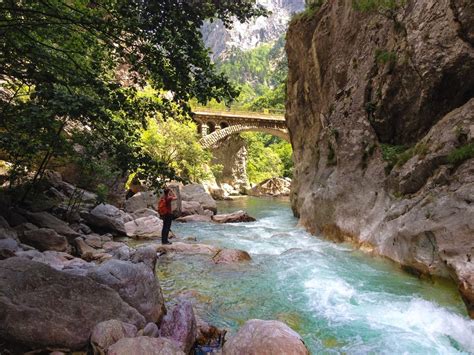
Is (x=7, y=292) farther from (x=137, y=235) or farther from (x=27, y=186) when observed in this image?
(x=137, y=235)

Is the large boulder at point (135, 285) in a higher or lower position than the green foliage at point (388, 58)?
lower

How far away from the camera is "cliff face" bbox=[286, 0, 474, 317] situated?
728 centimetres

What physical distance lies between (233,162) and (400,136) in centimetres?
3678

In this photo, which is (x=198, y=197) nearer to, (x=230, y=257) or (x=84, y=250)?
(x=230, y=257)

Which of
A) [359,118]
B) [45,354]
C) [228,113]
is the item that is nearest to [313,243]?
[359,118]

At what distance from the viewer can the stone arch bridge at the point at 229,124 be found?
38.8 m

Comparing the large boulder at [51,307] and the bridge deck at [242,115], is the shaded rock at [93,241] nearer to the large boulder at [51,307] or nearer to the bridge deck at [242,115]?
the large boulder at [51,307]

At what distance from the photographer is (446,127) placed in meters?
8.84

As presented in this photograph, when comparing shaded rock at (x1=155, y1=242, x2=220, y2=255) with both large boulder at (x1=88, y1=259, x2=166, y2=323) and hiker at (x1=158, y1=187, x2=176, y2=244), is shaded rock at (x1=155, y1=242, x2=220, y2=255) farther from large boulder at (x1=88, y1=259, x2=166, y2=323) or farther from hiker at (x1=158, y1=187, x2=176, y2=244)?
large boulder at (x1=88, y1=259, x2=166, y2=323)

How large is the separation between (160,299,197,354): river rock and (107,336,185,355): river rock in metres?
0.42

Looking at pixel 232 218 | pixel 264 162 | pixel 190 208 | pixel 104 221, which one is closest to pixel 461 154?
pixel 104 221

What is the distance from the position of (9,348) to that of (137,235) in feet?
30.5

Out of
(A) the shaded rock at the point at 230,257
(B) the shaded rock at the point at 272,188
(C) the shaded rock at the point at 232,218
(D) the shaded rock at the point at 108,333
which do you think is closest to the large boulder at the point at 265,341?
(D) the shaded rock at the point at 108,333

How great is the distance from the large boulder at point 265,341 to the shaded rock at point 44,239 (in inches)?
244
